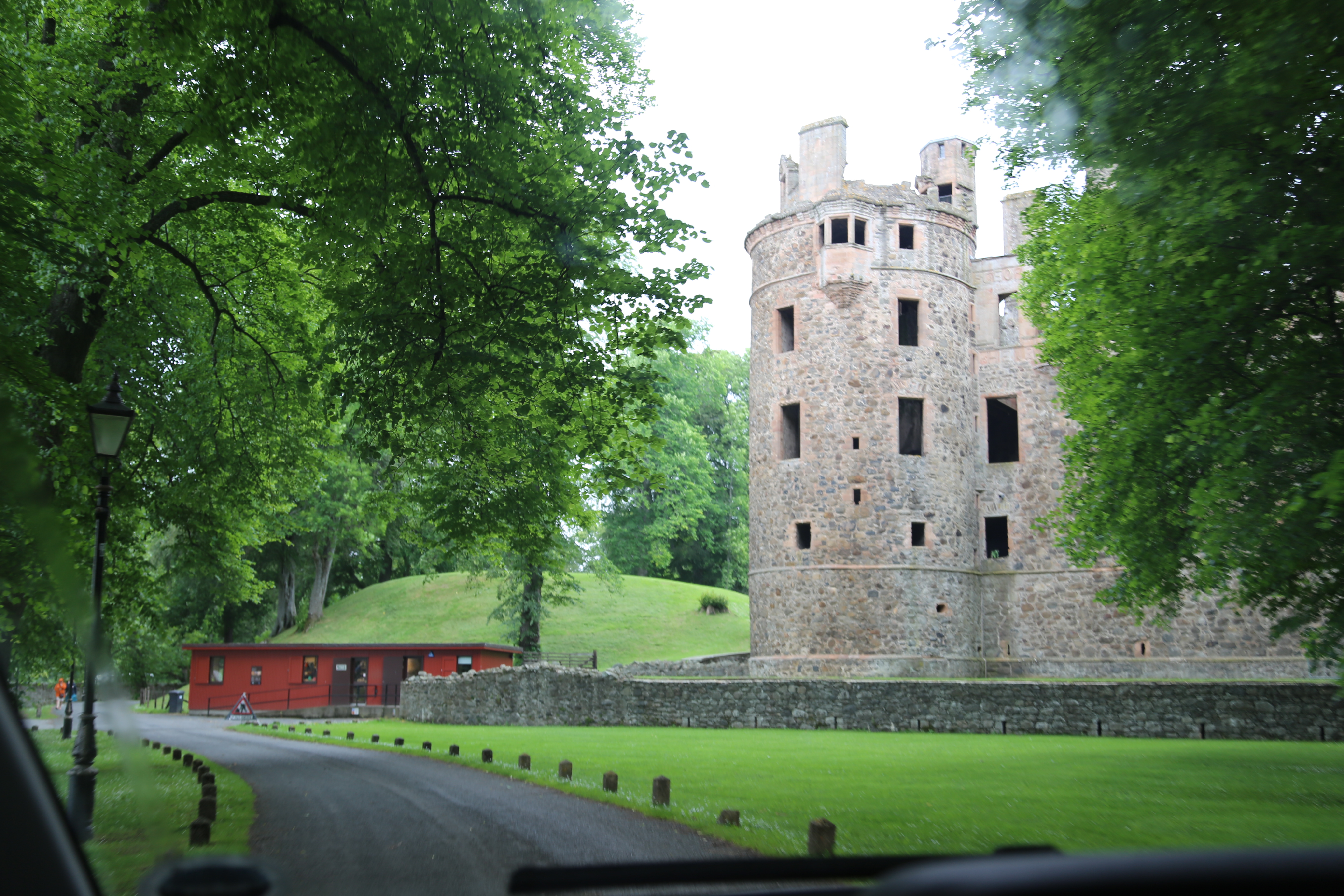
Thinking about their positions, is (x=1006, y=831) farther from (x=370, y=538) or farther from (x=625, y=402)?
(x=370, y=538)

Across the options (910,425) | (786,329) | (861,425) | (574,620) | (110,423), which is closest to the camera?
(110,423)

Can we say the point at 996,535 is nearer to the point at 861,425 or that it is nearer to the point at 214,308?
the point at 861,425

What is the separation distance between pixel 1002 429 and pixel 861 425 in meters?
7.36

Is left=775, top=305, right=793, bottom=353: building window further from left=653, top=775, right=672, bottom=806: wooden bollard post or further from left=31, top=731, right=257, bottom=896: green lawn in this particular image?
left=31, top=731, right=257, bottom=896: green lawn


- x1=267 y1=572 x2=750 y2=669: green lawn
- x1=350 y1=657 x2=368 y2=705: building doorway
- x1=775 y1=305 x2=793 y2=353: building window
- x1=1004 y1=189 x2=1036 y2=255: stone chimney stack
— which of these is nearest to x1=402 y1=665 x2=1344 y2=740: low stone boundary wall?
x1=350 y1=657 x2=368 y2=705: building doorway

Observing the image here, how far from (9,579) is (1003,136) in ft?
47.8

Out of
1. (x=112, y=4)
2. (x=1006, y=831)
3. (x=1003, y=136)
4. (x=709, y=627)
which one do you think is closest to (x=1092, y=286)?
(x=1003, y=136)

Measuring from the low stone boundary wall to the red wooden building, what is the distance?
7.55 m

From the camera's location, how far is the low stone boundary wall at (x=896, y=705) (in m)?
22.0

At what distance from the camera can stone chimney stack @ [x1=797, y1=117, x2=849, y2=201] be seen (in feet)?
116

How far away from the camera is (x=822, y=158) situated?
35.5 meters

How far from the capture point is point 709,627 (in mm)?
48094

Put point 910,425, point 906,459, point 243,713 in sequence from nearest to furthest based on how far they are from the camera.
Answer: point 906,459
point 910,425
point 243,713

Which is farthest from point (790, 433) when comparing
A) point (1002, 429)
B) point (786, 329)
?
point (1002, 429)
